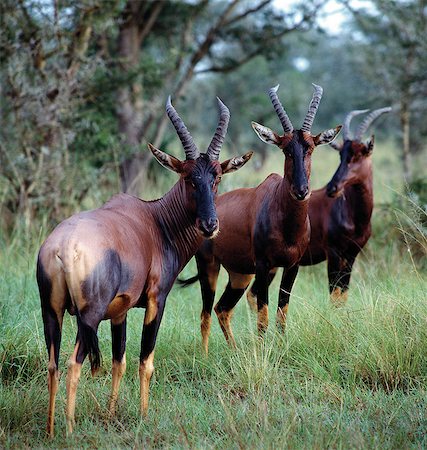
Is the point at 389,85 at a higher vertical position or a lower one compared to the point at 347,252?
higher

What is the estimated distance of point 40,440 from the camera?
4.89 m

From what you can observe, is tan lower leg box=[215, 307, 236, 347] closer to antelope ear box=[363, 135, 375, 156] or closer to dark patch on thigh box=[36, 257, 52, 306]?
dark patch on thigh box=[36, 257, 52, 306]

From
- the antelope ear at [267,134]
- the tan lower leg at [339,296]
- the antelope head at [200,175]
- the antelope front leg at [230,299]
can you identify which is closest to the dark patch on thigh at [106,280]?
the antelope head at [200,175]

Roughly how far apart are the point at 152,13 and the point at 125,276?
10.6 metres

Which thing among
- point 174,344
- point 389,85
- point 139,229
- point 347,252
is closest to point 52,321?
point 139,229

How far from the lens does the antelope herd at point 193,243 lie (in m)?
4.71

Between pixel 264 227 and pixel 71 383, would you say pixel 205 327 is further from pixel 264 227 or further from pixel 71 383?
pixel 71 383

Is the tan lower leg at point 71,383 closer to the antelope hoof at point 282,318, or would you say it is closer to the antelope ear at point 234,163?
the antelope ear at point 234,163

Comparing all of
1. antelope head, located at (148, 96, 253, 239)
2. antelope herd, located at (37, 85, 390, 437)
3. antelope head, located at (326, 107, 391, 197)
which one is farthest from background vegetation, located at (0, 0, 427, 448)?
antelope head, located at (148, 96, 253, 239)

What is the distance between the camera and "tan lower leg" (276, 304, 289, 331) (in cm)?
666

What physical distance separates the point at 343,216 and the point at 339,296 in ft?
3.71

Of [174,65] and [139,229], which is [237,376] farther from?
[174,65]

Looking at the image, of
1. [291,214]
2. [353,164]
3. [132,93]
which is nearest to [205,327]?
[291,214]

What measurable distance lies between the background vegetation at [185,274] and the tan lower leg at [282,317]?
93mm
